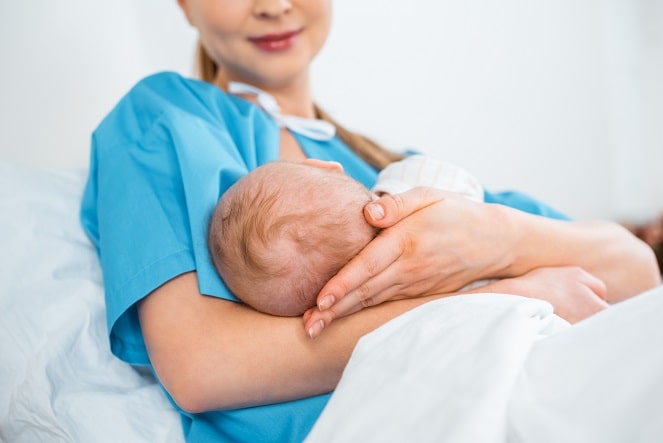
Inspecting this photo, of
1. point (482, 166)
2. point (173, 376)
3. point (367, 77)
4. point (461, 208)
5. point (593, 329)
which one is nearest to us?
point (593, 329)

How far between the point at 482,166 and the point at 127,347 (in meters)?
1.97

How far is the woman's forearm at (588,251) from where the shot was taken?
3.62ft

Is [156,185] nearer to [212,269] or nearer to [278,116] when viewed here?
[212,269]

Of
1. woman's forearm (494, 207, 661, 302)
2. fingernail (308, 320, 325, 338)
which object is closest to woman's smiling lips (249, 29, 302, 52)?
woman's forearm (494, 207, 661, 302)

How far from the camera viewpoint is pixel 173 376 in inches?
35.5

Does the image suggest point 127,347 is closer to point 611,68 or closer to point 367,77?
point 367,77

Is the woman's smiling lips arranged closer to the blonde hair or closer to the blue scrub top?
the blue scrub top

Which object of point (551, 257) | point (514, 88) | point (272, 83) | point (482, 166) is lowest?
point (482, 166)

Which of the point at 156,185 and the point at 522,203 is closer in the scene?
the point at 156,185

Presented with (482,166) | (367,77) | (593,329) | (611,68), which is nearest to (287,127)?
(593,329)

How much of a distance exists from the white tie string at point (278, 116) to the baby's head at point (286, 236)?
1.52ft

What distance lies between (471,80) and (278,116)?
59.5 inches

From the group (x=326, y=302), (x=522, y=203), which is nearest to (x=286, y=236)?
(x=326, y=302)

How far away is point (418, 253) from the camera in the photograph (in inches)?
38.8
